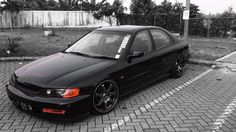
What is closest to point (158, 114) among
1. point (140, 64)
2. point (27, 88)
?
point (140, 64)

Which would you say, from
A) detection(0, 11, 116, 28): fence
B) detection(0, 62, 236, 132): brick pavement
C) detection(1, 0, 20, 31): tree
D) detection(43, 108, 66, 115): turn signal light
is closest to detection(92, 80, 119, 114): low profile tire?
detection(0, 62, 236, 132): brick pavement

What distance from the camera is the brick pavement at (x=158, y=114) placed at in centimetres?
380

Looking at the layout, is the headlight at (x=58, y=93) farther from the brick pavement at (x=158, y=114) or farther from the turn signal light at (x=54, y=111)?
the brick pavement at (x=158, y=114)

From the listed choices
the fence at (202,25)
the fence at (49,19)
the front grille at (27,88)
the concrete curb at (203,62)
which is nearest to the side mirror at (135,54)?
the front grille at (27,88)

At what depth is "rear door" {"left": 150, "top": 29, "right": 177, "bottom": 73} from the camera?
553cm

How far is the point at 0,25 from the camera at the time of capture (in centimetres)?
2423

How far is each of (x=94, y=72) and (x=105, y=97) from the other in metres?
0.52

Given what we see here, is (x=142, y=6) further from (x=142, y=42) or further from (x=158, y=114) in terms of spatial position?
(x=158, y=114)

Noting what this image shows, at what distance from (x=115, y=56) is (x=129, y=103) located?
1.01 m

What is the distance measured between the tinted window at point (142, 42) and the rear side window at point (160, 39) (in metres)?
0.28

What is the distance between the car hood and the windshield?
0.82 ft

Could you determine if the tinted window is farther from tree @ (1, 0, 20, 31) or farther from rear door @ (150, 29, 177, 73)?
tree @ (1, 0, 20, 31)

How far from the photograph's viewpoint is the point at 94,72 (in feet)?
13.1

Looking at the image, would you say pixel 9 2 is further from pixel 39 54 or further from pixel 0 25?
pixel 39 54
